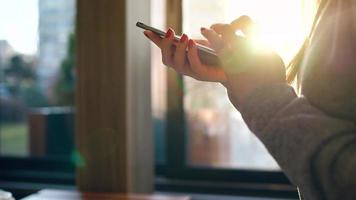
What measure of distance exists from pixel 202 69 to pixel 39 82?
74.9 inches

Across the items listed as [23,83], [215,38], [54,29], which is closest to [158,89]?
[54,29]

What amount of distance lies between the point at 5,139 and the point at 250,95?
6.94ft

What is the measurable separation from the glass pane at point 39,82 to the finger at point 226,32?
1.81 meters

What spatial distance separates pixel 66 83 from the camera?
2.41 m

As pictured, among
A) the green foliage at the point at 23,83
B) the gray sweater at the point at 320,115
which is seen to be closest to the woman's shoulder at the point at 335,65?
the gray sweater at the point at 320,115

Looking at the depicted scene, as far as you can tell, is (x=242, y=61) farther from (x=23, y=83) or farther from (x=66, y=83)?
(x=23, y=83)

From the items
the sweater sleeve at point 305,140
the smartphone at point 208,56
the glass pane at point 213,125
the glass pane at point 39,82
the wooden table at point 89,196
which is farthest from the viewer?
the glass pane at point 39,82

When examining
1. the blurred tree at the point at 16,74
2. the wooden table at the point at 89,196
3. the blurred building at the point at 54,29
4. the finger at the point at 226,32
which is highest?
the blurred building at the point at 54,29

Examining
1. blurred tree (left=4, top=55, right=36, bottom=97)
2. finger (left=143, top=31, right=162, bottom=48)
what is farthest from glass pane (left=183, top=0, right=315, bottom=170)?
finger (left=143, top=31, right=162, bottom=48)

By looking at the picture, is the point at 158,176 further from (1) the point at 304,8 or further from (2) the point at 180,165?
(1) the point at 304,8

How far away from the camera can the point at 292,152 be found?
0.59 m

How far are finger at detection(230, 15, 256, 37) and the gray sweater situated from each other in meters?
0.07

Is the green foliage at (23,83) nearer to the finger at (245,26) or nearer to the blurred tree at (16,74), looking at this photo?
the blurred tree at (16,74)

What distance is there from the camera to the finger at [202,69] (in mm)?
688
